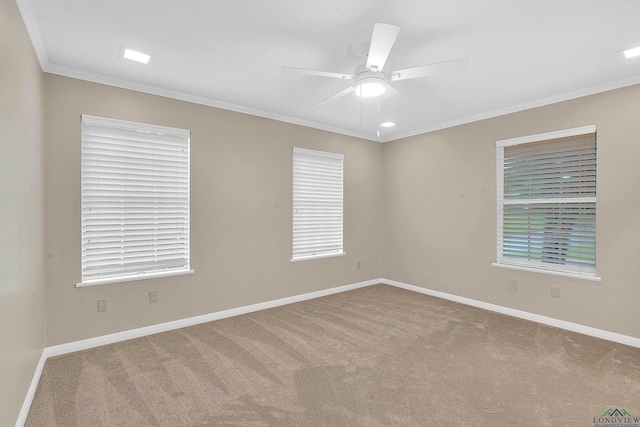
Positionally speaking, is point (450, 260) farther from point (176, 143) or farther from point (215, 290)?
point (176, 143)

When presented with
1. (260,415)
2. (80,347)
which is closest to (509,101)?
(260,415)

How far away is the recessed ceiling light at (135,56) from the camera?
266 cm

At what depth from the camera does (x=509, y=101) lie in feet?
12.6

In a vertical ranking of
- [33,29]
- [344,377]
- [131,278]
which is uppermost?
[33,29]

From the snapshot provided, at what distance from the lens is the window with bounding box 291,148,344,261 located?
185 inches

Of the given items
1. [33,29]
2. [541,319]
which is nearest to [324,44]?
[33,29]

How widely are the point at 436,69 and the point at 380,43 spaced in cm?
48

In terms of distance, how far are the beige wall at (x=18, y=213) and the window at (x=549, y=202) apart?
15.8ft

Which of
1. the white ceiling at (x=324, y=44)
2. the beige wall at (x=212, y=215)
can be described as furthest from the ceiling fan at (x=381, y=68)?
the beige wall at (x=212, y=215)

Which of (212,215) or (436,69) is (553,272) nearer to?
(436,69)

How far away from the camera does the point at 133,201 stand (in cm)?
333

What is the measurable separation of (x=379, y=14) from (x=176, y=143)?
2.61 meters

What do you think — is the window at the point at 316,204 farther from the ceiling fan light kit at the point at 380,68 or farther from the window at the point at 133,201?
the ceiling fan light kit at the point at 380,68

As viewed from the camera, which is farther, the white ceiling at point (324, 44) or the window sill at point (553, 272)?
the window sill at point (553, 272)
